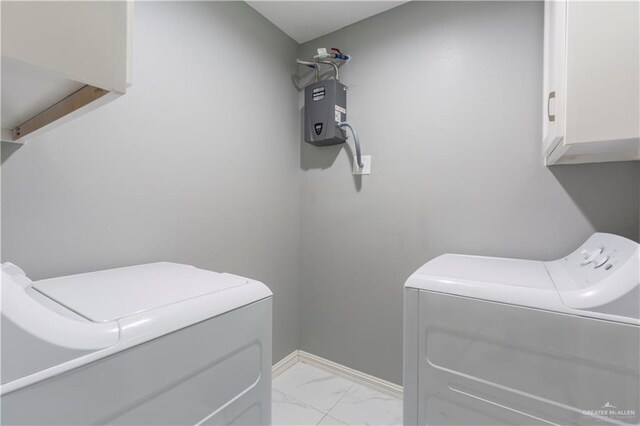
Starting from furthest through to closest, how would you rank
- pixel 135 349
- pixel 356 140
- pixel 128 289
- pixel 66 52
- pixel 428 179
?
pixel 356 140
pixel 428 179
pixel 128 289
pixel 135 349
pixel 66 52

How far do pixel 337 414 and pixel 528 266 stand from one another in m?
1.25

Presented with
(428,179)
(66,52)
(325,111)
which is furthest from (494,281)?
(325,111)

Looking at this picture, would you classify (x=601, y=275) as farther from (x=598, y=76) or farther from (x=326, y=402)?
(x=326, y=402)

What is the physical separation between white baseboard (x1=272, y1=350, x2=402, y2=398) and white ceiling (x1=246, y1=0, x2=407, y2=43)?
227cm

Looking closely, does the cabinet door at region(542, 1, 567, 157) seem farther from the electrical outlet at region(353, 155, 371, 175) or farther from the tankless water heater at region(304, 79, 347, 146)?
the tankless water heater at region(304, 79, 347, 146)

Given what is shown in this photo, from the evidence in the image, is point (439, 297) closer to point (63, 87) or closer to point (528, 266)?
point (528, 266)

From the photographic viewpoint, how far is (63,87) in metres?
0.64

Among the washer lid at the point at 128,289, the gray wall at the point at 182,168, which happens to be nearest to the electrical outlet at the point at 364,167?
the gray wall at the point at 182,168

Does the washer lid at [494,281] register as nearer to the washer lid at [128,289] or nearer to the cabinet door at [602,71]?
the cabinet door at [602,71]

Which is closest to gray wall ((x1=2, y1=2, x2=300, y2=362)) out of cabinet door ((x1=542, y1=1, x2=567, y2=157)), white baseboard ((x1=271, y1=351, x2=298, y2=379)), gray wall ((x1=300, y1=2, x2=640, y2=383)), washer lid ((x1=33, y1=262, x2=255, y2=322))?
white baseboard ((x1=271, y1=351, x2=298, y2=379))

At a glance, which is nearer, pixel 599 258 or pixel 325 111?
pixel 599 258

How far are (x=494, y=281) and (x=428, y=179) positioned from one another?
2.72 feet

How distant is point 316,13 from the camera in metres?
1.86

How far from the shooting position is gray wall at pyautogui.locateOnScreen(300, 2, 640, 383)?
4.70ft
